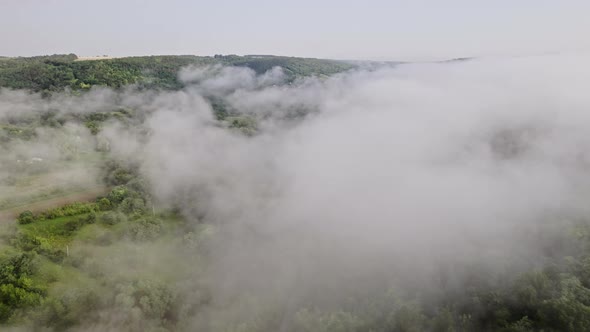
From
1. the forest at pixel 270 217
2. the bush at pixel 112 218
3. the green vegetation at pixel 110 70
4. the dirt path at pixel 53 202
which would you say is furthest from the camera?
the green vegetation at pixel 110 70

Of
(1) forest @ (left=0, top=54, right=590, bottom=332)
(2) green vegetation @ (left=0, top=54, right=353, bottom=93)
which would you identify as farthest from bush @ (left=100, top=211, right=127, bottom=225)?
(2) green vegetation @ (left=0, top=54, right=353, bottom=93)

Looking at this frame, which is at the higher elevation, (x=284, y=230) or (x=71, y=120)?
(x=71, y=120)

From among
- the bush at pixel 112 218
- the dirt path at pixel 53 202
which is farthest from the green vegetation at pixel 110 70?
the bush at pixel 112 218

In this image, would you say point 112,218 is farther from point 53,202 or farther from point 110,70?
point 110,70

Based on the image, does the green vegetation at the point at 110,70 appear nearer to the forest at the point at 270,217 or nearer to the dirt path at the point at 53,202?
the forest at the point at 270,217

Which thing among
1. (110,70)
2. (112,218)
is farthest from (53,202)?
(110,70)

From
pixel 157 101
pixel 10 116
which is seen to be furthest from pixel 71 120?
pixel 157 101

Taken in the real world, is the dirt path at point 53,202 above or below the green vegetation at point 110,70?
below

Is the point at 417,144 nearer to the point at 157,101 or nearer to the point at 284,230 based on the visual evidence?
the point at 284,230
